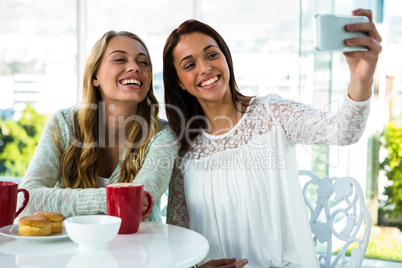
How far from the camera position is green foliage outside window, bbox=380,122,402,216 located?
3.14 m

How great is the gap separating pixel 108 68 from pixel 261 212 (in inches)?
32.3

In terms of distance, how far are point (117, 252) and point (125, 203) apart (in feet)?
0.53

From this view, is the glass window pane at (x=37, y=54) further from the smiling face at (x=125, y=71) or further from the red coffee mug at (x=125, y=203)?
the red coffee mug at (x=125, y=203)

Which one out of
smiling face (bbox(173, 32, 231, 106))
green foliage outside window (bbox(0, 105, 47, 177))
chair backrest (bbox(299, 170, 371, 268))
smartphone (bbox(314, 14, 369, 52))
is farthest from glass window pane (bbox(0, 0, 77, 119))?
smartphone (bbox(314, 14, 369, 52))

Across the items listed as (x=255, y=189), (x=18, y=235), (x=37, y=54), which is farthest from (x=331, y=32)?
(x=37, y=54)

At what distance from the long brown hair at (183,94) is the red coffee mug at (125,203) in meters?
0.61

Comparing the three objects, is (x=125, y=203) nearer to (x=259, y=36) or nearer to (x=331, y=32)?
(x=331, y=32)

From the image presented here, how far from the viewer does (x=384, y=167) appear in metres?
3.17

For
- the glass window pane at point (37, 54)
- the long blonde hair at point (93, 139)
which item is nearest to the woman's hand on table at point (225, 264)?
the long blonde hair at point (93, 139)

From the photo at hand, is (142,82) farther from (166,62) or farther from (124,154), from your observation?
(124,154)

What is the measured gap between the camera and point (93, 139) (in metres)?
1.81

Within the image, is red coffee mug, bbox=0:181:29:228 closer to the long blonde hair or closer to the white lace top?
the long blonde hair

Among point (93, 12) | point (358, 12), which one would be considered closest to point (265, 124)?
point (358, 12)

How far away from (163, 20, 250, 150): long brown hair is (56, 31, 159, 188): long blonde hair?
74 mm
